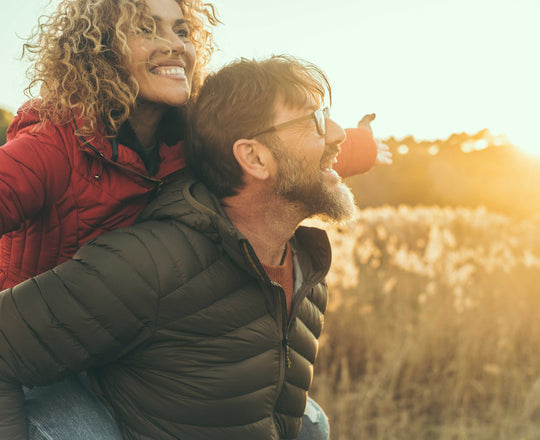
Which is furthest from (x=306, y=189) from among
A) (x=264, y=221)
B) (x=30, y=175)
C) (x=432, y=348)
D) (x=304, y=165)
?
(x=432, y=348)

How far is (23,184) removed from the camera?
170 centimetres

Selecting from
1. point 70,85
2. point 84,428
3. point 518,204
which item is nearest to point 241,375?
point 84,428

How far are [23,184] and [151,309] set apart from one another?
58 cm

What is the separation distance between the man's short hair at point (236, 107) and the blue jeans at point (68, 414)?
0.95 metres

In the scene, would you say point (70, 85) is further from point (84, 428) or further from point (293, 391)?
point (293, 391)

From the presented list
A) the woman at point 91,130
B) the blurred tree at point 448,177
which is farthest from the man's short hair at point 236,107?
the blurred tree at point 448,177

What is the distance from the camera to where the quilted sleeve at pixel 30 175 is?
5.54ft

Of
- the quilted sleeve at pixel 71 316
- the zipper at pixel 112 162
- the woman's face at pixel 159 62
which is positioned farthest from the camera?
the woman's face at pixel 159 62

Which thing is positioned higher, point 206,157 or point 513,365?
point 206,157

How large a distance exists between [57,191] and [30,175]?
0.13 metres

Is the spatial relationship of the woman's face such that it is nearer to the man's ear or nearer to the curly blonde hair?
the curly blonde hair

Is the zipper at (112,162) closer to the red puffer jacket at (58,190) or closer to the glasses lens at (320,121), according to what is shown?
the red puffer jacket at (58,190)

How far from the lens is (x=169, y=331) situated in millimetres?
1806

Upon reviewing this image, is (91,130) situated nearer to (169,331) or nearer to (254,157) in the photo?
(254,157)
